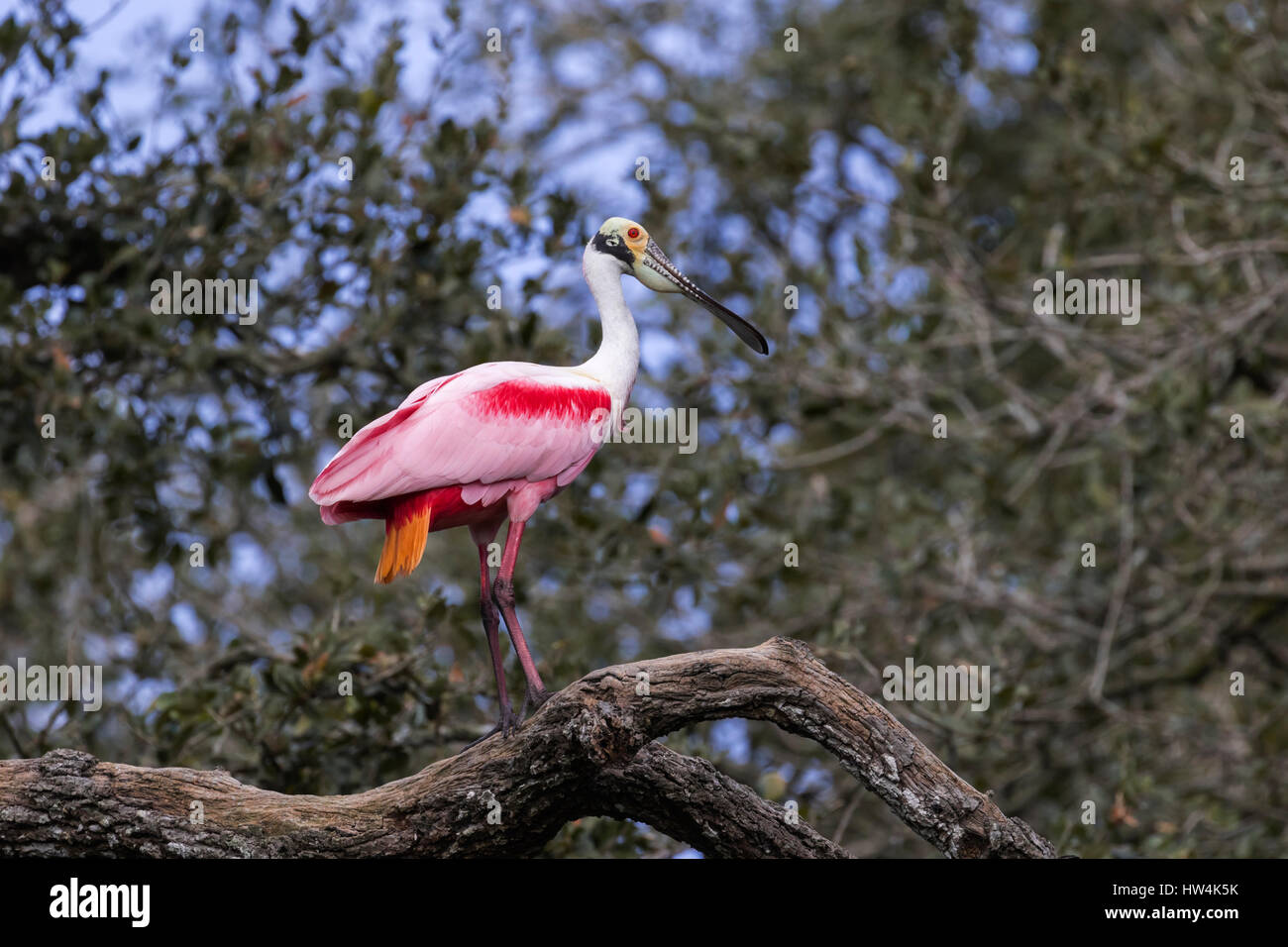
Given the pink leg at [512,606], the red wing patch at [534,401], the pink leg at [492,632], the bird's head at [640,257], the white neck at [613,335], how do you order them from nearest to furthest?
the pink leg at [492,632] → the pink leg at [512,606] → the red wing patch at [534,401] → the white neck at [613,335] → the bird's head at [640,257]

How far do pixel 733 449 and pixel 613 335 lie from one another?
2673mm

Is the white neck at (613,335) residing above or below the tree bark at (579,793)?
above

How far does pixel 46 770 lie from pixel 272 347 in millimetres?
3610

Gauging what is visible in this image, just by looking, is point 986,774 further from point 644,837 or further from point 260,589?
point 260,589

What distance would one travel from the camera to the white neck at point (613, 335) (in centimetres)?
579

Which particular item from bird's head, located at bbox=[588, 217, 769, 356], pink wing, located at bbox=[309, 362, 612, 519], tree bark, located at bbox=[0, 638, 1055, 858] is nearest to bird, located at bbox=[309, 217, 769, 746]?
pink wing, located at bbox=[309, 362, 612, 519]

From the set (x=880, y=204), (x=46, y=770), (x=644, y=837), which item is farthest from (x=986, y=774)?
(x=46, y=770)

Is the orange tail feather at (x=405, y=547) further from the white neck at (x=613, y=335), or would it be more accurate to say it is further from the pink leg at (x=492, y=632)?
the white neck at (x=613, y=335)

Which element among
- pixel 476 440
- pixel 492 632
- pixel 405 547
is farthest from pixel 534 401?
pixel 492 632

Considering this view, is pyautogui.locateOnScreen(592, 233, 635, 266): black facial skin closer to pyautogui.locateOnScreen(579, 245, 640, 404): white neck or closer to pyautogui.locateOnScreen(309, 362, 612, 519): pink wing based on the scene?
pyautogui.locateOnScreen(579, 245, 640, 404): white neck

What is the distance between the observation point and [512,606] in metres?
5.53

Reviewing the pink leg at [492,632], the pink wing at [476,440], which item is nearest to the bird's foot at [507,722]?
the pink leg at [492,632]

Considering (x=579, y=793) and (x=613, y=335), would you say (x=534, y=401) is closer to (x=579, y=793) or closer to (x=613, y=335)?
(x=613, y=335)

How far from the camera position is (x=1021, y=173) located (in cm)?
1487
